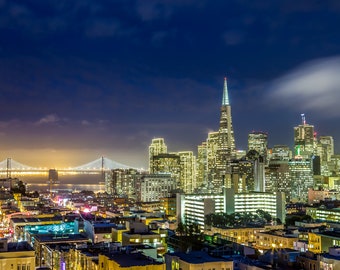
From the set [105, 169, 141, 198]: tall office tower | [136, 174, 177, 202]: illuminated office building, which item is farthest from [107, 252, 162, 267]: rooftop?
[105, 169, 141, 198]: tall office tower

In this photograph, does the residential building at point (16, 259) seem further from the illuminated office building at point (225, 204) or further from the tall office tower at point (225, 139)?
the tall office tower at point (225, 139)

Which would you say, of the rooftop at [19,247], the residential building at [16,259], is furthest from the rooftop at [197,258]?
the rooftop at [19,247]

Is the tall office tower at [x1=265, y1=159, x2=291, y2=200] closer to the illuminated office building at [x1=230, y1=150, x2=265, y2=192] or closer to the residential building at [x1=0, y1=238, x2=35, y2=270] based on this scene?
the illuminated office building at [x1=230, y1=150, x2=265, y2=192]

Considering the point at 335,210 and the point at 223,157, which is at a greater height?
the point at 223,157

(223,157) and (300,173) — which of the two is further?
(223,157)

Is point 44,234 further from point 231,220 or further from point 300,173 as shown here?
point 300,173

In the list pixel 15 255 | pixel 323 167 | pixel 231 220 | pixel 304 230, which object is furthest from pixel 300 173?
pixel 15 255

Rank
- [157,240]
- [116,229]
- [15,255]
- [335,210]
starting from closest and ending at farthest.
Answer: [15,255] < [157,240] < [116,229] < [335,210]

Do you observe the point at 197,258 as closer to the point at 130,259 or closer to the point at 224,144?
the point at 130,259
